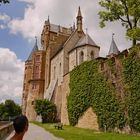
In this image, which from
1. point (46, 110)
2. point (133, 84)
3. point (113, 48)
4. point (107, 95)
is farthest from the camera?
point (113, 48)

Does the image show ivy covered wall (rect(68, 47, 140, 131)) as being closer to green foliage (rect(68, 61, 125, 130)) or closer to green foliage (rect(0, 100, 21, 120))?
green foliage (rect(68, 61, 125, 130))

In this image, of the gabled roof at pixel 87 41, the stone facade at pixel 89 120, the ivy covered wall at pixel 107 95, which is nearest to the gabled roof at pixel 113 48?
the gabled roof at pixel 87 41

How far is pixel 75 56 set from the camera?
54.1m

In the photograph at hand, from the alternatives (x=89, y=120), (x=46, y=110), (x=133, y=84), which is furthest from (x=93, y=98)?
(x=46, y=110)

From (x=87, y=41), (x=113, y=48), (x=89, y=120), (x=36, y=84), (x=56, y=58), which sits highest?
(x=113, y=48)

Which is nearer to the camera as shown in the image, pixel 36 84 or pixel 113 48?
pixel 113 48

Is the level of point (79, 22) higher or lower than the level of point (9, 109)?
higher

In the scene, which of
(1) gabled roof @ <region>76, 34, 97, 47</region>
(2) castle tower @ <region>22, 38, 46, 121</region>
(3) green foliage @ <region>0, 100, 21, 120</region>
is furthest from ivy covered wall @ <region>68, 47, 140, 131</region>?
(3) green foliage @ <region>0, 100, 21, 120</region>

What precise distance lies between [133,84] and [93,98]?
276 inches

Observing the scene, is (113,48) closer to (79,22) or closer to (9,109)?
(79,22)

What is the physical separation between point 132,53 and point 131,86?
9.23ft

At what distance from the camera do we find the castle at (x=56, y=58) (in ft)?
176

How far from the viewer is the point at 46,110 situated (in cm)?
5088

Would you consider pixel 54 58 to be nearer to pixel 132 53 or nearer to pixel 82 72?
pixel 82 72
